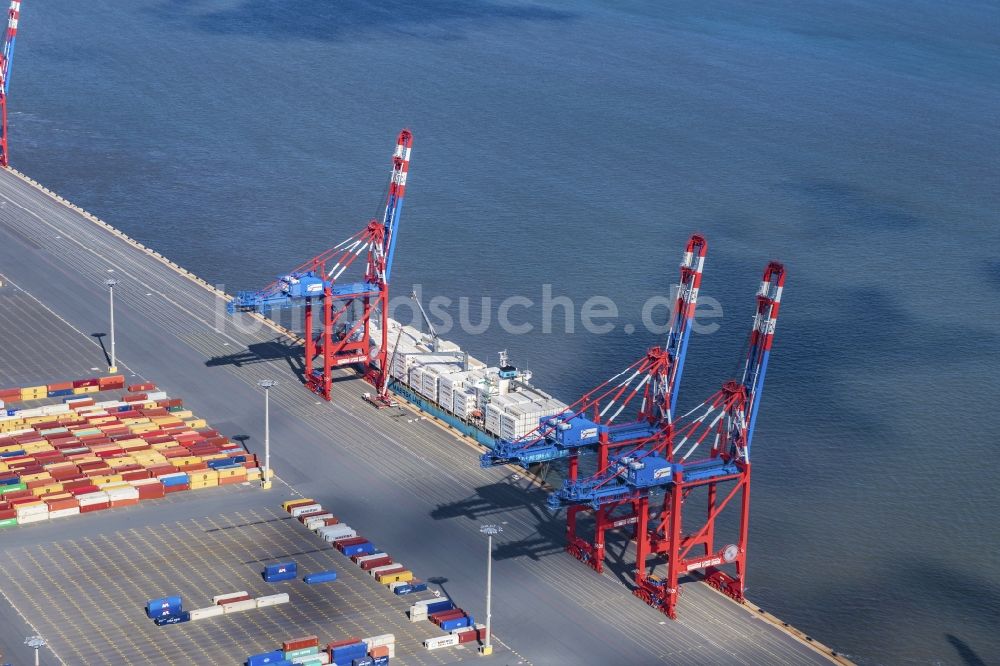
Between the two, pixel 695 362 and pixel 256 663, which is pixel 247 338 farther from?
pixel 256 663

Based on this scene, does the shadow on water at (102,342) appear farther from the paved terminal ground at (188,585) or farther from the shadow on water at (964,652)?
the shadow on water at (964,652)

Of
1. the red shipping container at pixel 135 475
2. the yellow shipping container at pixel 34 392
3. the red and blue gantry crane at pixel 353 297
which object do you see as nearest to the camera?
the red shipping container at pixel 135 475

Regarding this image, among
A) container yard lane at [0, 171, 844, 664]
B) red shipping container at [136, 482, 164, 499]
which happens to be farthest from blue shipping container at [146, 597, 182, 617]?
red shipping container at [136, 482, 164, 499]

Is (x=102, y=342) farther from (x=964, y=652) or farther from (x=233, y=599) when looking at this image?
(x=964, y=652)

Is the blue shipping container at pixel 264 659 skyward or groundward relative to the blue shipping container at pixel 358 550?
groundward

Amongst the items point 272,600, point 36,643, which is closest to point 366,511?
point 272,600

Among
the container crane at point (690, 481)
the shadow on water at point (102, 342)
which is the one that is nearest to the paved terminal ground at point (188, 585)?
the container crane at point (690, 481)

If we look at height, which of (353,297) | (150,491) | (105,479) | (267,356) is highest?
(353,297)

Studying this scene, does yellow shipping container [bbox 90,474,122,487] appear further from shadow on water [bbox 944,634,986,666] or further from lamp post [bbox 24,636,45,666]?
shadow on water [bbox 944,634,986,666]
